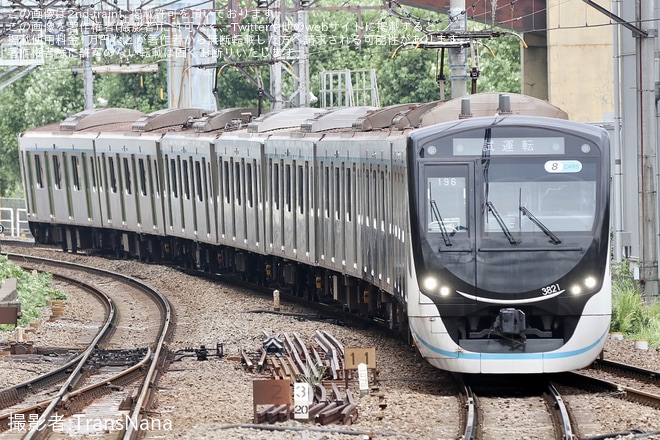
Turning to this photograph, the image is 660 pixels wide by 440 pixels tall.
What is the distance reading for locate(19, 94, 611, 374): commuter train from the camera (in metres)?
12.3

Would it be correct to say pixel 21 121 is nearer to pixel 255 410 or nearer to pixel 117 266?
pixel 117 266

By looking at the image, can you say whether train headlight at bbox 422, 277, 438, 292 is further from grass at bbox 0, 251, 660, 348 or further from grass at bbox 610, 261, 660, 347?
grass at bbox 610, 261, 660, 347

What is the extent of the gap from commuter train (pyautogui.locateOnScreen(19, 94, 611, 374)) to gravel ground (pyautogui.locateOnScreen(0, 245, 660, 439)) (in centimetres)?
48

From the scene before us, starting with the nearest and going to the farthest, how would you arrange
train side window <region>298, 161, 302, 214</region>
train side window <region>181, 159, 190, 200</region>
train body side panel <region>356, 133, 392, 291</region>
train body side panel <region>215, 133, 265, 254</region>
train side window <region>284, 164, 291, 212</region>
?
train body side panel <region>356, 133, 392, 291</region> → train side window <region>298, 161, 302, 214</region> → train side window <region>284, 164, 291, 212</region> → train body side panel <region>215, 133, 265, 254</region> → train side window <region>181, 159, 190, 200</region>

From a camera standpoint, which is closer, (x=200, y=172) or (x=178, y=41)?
(x=200, y=172)

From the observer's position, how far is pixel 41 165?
33781 mm

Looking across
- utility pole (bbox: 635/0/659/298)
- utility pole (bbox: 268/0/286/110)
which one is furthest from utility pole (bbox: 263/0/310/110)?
utility pole (bbox: 635/0/659/298)

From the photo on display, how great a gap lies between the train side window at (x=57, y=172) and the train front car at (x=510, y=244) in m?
21.5

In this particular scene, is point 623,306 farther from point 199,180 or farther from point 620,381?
point 199,180

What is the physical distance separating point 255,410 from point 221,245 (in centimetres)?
1601

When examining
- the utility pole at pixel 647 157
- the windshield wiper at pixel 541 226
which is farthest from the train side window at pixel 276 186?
the windshield wiper at pixel 541 226

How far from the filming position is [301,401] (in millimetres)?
10820

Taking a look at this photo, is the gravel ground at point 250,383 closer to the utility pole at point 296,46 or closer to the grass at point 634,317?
the grass at point 634,317

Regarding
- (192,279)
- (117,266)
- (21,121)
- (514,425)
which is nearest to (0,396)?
(514,425)
